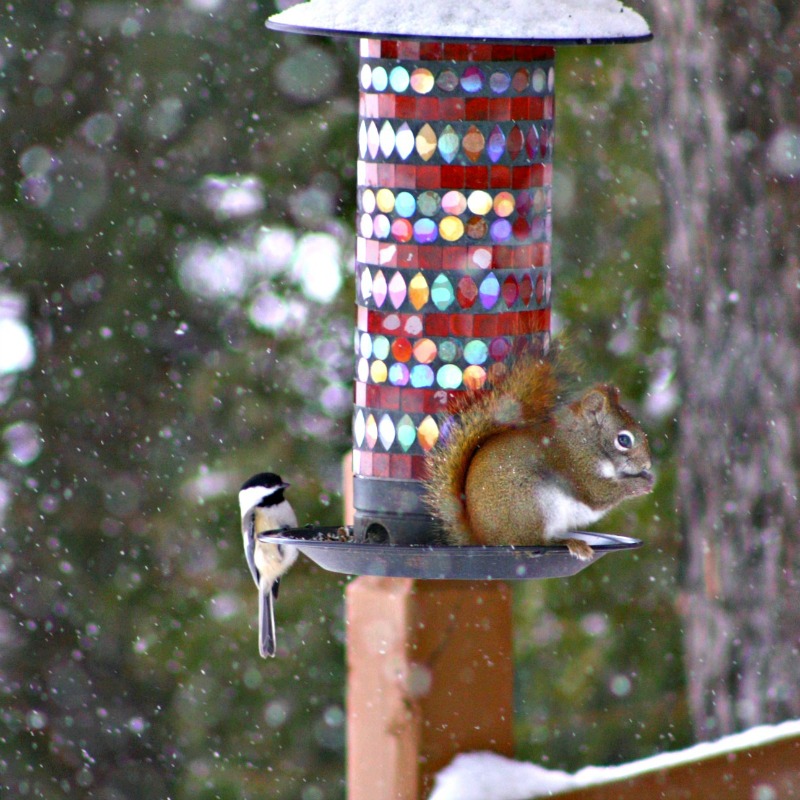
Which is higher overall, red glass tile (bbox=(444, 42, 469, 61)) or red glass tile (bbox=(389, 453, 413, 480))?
red glass tile (bbox=(444, 42, 469, 61))

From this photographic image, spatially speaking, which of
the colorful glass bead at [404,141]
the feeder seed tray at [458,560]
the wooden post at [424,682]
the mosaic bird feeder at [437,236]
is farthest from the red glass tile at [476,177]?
the wooden post at [424,682]

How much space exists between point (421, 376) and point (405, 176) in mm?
359

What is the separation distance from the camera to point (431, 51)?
2.74 meters

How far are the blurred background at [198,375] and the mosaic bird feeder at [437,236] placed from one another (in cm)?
312

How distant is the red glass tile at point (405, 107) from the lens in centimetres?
274

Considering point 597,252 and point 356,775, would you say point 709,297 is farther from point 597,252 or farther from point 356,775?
point 356,775

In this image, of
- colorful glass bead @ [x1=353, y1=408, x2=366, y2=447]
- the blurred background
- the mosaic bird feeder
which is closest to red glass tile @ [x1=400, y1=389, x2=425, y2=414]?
the mosaic bird feeder

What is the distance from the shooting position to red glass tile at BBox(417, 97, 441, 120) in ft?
8.96

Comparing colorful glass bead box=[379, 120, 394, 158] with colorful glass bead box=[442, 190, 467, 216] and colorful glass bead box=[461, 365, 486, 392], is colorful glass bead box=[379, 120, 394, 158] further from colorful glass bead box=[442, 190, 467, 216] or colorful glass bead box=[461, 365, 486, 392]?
colorful glass bead box=[461, 365, 486, 392]

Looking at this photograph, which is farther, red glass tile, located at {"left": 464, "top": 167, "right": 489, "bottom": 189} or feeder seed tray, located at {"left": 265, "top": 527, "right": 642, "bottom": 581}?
red glass tile, located at {"left": 464, "top": 167, "right": 489, "bottom": 189}

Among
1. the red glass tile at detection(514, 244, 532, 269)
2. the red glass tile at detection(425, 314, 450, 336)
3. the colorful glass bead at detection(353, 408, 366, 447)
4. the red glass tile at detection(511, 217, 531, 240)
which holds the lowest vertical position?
A: the colorful glass bead at detection(353, 408, 366, 447)

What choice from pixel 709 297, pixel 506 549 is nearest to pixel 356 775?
pixel 506 549

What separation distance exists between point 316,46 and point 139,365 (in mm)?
1451

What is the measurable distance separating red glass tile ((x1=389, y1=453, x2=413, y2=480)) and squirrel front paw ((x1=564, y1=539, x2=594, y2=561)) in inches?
13.9
